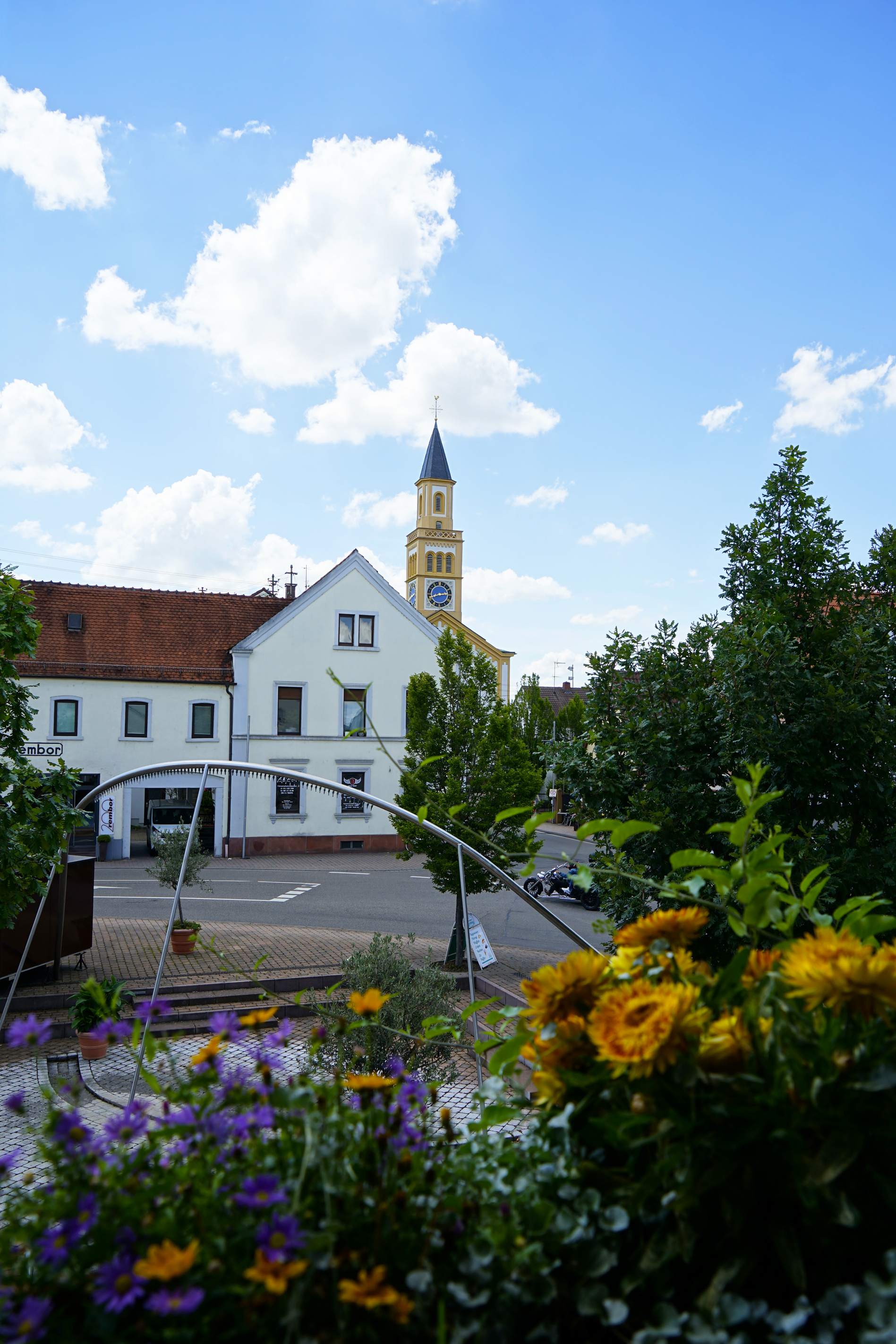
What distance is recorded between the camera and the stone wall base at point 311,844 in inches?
1088

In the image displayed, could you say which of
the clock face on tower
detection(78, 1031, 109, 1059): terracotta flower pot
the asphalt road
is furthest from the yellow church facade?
detection(78, 1031, 109, 1059): terracotta flower pot

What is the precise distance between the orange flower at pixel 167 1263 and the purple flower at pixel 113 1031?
674mm

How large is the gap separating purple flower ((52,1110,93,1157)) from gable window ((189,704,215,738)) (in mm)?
27417

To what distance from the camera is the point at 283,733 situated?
28.3 m

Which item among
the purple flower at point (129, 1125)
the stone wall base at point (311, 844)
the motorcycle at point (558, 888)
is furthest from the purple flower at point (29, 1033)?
the stone wall base at point (311, 844)

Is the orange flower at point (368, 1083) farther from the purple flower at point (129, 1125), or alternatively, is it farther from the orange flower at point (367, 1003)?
the purple flower at point (129, 1125)

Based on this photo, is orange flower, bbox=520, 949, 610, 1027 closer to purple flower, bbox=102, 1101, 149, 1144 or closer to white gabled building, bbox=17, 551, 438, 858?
purple flower, bbox=102, 1101, 149, 1144

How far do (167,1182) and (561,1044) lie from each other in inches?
26.5

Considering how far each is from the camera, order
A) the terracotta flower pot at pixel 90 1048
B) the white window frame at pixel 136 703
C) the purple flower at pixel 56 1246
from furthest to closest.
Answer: the white window frame at pixel 136 703, the terracotta flower pot at pixel 90 1048, the purple flower at pixel 56 1246

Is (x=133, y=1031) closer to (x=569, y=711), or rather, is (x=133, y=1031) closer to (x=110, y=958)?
(x=110, y=958)

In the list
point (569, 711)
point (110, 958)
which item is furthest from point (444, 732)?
point (569, 711)

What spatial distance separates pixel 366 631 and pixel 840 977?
2850 centimetres

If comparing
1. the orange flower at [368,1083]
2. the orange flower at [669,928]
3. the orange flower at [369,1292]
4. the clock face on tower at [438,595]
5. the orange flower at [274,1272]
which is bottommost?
the orange flower at [369,1292]

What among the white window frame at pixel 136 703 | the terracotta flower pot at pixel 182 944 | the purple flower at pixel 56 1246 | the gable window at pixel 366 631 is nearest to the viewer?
→ the purple flower at pixel 56 1246
